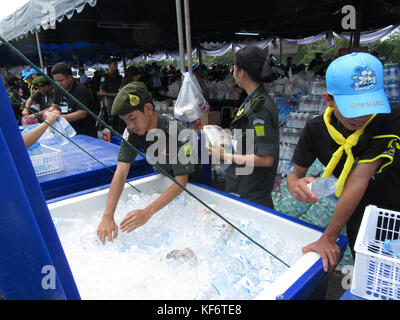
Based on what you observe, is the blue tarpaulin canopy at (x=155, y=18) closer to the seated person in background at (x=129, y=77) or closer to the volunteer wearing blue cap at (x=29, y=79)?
the volunteer wearing blue cap at (x=29, y=79)

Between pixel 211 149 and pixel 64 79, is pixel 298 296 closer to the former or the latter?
pixel 211 149

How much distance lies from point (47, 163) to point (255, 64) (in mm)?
1740

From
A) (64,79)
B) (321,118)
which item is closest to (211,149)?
(321,118)

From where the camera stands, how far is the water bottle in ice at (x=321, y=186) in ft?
4.09

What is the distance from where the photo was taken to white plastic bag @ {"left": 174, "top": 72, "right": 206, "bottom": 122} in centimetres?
258

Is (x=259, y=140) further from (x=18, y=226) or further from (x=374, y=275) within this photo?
(x=18, y=226)

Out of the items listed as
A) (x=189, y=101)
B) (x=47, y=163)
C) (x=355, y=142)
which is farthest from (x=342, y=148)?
(x=47, y=163)

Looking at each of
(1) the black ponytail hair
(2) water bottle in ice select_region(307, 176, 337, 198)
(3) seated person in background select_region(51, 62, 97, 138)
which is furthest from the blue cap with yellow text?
(3) seated person in background select_region(51, 62, 97, 138)

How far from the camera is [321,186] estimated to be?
4.11ft

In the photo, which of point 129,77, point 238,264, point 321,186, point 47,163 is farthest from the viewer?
point 129,77

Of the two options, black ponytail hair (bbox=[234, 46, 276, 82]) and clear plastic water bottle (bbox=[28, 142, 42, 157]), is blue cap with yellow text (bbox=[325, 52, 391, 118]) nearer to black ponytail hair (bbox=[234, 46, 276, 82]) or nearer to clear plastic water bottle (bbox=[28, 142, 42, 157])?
black ponytail hair (bbox=[234, 46, 276, 82])

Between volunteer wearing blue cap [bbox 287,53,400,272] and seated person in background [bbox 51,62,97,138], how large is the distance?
2.88 metres

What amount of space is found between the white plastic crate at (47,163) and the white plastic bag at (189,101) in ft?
3.74
